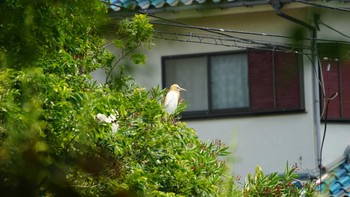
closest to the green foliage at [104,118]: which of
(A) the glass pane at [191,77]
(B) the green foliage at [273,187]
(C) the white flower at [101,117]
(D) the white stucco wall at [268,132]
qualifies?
(C) the white flower at [101,117]

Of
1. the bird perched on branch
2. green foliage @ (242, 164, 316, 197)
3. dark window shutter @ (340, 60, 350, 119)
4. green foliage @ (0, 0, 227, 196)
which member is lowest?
green foliage @ (242, 164, 316, 197)

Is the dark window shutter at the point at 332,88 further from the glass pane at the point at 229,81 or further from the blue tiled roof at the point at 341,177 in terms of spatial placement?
the glass pane at the point at 229,81

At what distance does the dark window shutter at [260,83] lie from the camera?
13.3 meters

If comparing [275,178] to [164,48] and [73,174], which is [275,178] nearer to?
[164,48]

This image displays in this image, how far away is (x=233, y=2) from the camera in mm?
12211

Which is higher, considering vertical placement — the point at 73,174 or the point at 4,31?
Result: the point at 4,31

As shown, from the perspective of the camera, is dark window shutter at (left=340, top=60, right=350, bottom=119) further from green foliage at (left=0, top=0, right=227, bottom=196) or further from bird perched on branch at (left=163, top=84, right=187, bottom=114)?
green foliage at (left=0, top=0, right=227, bottom=196)

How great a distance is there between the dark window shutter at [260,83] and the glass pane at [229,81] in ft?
0.25

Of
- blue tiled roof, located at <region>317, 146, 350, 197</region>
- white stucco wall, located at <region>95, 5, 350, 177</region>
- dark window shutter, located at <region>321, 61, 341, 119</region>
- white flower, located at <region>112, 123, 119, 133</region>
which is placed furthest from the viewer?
dark window shutter, located at <region>321, 61, 341, 119</region>

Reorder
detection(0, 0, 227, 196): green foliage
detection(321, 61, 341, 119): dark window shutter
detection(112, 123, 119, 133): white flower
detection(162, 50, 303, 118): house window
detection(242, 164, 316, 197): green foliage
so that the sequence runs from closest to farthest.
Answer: detection(0, 0, 227, 196): green foliage < detection(112, 123, 119, 133): white flower < detection(242, 164, 316, 197): green foliage < detection(321, 61, 341, 119): dark window shutter < detection(162, 50, 303, 118): house window

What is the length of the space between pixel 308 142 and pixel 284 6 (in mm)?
1936

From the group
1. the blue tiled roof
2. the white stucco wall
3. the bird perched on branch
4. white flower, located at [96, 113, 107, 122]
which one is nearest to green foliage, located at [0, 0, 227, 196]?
white flower, located at [96, 113, 107, 122]

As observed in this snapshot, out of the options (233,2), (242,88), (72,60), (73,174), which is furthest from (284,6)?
(73,174)

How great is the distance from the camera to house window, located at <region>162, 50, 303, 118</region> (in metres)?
13.2
